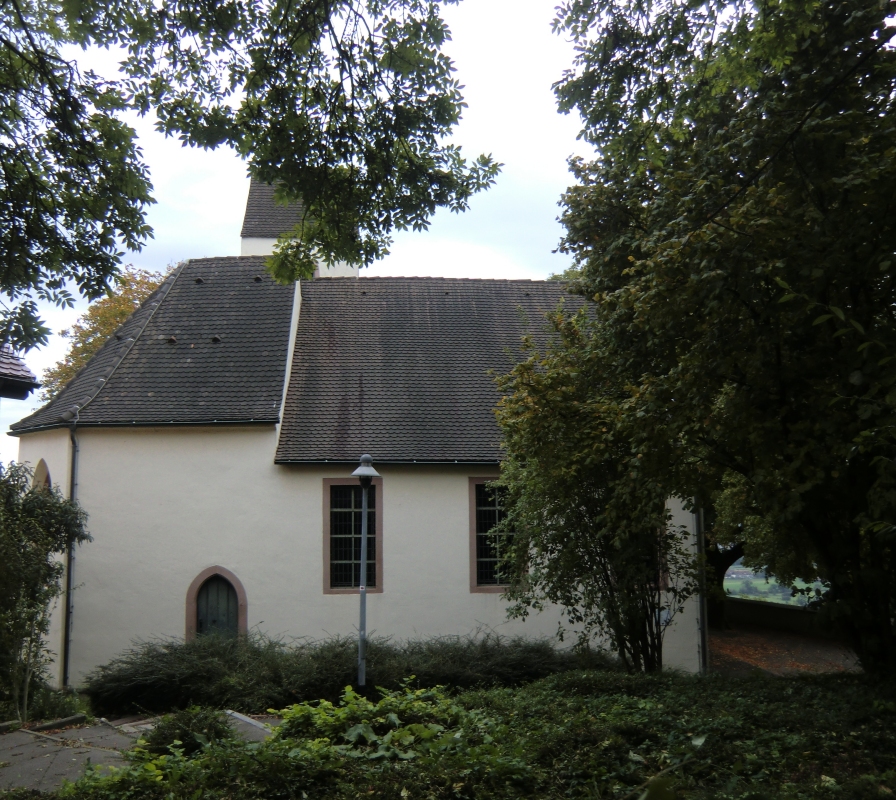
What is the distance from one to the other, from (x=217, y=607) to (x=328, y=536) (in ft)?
7.63

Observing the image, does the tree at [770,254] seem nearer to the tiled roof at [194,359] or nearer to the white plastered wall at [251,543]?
the white plastered wall at [251,543]

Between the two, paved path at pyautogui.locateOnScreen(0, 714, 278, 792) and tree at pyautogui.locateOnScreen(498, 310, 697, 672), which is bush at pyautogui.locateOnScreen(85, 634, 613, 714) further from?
paved path at pyautogui.locateOnScreen(0, 714, 278, 792)

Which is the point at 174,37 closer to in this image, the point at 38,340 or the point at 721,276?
the point at 38,340

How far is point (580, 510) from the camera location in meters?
11.8

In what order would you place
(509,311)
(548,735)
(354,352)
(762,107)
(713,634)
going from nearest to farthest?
(548,735) → (762,107) → (354,352) → (509,311) → (713,634)

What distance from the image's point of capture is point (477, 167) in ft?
23.9

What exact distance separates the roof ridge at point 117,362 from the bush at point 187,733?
10.4 m

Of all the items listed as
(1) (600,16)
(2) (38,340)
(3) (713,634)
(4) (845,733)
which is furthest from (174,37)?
(3) (713,634)

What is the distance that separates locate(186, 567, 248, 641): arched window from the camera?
613 inches

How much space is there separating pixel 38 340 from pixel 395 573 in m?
10.3

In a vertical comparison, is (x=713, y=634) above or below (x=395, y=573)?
below

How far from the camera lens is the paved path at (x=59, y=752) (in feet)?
23.2

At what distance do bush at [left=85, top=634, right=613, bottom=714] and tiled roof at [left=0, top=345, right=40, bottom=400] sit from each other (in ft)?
14.0

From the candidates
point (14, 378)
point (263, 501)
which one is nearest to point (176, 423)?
point (263, 501)
